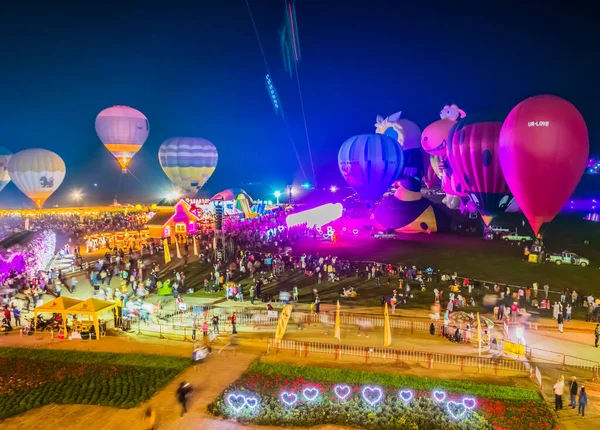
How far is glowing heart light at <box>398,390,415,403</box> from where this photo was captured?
472 inches

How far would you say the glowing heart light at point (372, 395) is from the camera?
39.4ft

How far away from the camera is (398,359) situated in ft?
47.8

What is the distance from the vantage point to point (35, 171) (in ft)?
164

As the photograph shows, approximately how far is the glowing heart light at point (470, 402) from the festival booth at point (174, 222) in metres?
29.4

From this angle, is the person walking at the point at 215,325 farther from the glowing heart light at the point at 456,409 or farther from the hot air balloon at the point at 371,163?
the hot air balloon at the point at 371,163

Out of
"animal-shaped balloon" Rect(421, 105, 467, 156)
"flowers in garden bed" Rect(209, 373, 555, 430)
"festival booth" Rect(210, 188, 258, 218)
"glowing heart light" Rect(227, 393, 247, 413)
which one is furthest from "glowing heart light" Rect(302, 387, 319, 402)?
"festival booth" Rect(210, 188, 258, 218)

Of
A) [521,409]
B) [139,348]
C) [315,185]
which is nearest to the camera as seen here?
[521,409]

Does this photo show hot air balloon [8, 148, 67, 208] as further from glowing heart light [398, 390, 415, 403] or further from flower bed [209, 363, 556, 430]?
glowing heart light [398, 390, 415, 403]

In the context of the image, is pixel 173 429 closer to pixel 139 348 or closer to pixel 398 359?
pixel 139 348

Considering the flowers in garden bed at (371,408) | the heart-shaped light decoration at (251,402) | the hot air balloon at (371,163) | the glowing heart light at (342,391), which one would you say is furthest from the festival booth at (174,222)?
the glowing heart light at (342,391)

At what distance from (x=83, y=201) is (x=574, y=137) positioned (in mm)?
120307

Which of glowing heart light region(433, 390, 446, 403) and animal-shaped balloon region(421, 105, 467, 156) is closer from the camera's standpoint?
glowing heart light region(433, 390, 446, 403)

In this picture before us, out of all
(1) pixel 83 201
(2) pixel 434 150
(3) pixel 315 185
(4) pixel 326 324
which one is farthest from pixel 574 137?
(3) pixel 315 185

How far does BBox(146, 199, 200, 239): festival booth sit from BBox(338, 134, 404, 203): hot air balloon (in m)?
13.3
